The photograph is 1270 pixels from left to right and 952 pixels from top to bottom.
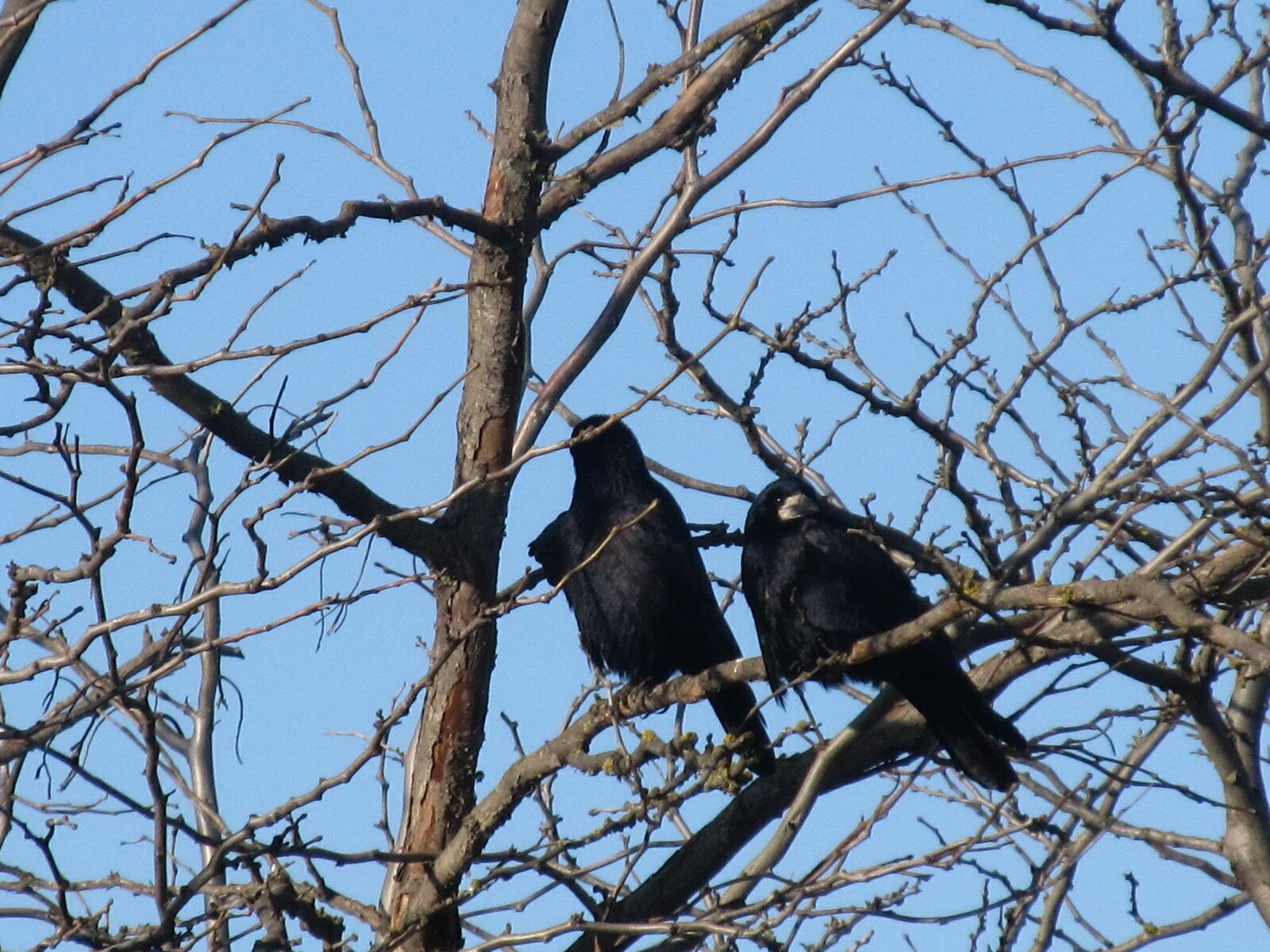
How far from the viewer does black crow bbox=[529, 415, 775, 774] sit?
6.20 meters

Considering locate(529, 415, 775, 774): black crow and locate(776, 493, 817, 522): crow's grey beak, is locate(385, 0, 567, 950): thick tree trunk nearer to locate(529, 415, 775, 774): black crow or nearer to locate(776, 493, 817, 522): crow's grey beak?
locate(529, 415, 775, 774): black crow

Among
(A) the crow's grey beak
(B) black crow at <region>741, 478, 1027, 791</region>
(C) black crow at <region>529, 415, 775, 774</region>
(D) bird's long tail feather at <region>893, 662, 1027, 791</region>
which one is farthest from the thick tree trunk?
(D) bird's long tail feather at <region>893, 662, 1027, 791</region>

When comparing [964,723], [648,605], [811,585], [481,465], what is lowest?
[964,723]

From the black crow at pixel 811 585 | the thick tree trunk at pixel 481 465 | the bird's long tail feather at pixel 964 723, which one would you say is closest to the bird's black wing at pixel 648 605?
the black crow at pixel 811 585

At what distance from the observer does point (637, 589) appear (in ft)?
20.3

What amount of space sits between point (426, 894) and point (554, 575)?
176cm

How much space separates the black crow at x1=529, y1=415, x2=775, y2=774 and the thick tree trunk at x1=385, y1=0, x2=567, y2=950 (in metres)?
0.87

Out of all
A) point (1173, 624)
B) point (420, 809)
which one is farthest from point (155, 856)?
point (1173, 624)

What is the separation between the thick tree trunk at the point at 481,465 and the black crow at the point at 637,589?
0.87m

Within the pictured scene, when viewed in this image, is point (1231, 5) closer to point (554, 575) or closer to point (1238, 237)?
point (1238, 237)

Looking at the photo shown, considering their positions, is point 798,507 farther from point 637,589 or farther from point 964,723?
point 964,723

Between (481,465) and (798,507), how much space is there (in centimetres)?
135

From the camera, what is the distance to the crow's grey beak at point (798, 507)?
602 centimetres

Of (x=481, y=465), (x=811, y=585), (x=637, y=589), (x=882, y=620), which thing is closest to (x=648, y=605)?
(x=637, y=589)
